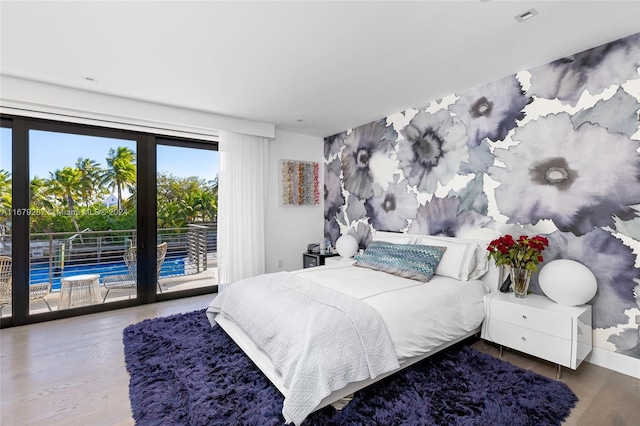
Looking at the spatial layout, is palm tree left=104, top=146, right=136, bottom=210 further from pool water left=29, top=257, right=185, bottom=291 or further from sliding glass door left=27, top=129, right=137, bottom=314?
pool water left=29, top=257, right=185, bottom=291

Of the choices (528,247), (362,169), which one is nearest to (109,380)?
(528,247)

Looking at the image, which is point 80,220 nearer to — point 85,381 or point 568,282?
point 85,381

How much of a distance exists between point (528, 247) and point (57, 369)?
397 cm

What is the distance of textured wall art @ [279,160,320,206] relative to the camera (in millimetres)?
4906

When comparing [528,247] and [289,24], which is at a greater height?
[289,24]

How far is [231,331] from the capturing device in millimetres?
2689

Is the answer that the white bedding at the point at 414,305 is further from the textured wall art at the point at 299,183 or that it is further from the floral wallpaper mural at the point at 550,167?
the textured wall art at the point at 299,183

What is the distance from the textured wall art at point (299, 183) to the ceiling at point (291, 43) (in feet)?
5.36

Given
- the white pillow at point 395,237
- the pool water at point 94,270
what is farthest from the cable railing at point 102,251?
the white pillow at point 395,237

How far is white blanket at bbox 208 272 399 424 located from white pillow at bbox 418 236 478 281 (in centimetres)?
126

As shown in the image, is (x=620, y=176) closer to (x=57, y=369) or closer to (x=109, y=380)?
(x=109, y=380)

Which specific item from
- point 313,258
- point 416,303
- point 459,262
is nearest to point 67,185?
point 313,258

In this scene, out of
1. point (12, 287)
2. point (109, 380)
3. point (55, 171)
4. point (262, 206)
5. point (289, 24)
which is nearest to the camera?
point (289, 24)

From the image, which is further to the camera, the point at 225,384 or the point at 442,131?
the point at 442,131
